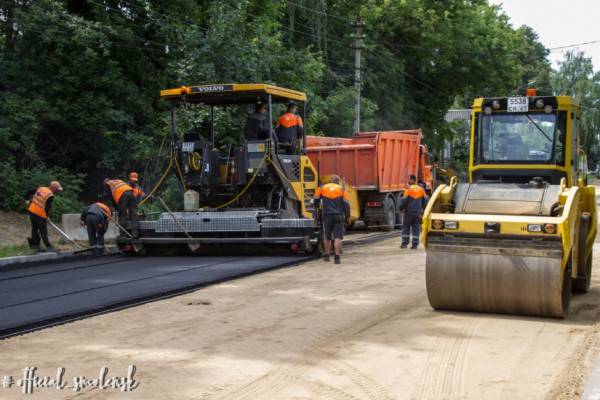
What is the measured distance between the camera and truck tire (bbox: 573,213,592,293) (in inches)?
368

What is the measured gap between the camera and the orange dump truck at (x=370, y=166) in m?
19.8

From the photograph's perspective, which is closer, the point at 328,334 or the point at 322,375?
the point at 322,375

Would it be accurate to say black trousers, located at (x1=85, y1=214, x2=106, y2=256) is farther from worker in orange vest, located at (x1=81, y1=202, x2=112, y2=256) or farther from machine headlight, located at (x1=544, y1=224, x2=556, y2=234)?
machine headlight, located at (x1=544, y1=224, x2=556, y2=234)

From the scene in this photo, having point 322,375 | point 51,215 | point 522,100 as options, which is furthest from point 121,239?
point 322,375

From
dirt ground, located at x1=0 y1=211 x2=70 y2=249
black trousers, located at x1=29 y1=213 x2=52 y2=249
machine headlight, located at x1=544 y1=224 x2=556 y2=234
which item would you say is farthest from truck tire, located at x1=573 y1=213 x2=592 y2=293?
dirt ground, located at x1=0 y1=211 x2=70 y2=249

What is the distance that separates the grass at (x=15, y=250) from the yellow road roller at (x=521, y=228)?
8.60 metres

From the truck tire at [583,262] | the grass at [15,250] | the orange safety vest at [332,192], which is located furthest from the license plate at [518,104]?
the grass at [15,250]

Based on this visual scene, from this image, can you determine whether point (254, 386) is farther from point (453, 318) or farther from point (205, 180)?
point (205, 180)

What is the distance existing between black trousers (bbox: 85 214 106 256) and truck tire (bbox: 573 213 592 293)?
8.72 metres

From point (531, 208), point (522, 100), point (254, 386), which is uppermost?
point (522, 100)

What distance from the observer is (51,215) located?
1819 centimetres

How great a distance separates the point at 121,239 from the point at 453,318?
795 centimetres

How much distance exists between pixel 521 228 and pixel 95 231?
942cm

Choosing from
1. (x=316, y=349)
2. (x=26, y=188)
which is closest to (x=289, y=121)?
(x=26, y=188)
